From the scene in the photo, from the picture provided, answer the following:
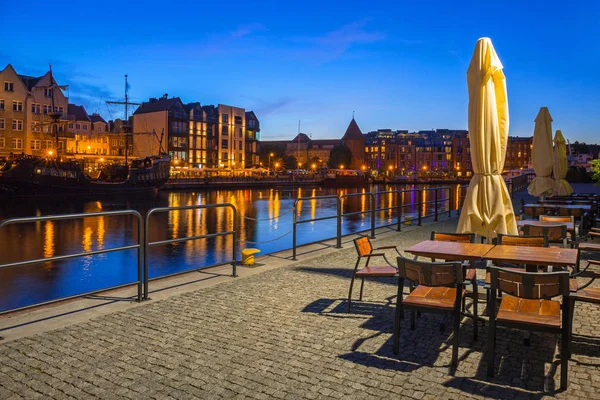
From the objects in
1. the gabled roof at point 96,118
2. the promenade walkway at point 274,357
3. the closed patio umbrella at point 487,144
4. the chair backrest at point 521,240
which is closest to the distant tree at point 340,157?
the gabled roof at point 96,118

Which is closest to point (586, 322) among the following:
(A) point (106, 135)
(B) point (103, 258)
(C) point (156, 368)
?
(C) point (156, 368)

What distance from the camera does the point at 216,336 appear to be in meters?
5.61

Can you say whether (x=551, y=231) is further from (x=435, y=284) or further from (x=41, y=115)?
(x=41, y=115)

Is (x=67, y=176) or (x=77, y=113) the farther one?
(x=77, y=113)

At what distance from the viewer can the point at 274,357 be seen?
495cm

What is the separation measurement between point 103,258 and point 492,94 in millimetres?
15472

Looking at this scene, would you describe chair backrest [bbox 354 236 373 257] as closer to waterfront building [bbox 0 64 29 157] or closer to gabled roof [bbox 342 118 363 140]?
waterfront building [bbox 0 64 29 157]

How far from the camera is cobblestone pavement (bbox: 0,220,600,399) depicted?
4.19 m

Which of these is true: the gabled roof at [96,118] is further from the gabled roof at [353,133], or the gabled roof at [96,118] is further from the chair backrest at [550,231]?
the chair backrest at [550,231]

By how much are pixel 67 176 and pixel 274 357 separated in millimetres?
62354

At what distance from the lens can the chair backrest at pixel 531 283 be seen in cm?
420

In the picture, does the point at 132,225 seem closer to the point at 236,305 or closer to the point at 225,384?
the point at 236,305

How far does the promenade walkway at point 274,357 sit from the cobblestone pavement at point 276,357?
1cm

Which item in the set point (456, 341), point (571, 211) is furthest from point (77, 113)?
point (456, 341)
